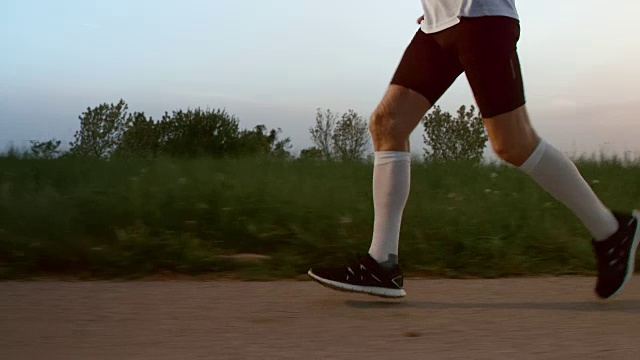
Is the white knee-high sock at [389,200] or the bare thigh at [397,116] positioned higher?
the bare thigh at [397,116]

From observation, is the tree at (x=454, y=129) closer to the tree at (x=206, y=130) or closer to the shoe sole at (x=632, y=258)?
the tree at (x=206, y=130)

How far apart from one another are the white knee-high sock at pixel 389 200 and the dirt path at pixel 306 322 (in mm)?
255

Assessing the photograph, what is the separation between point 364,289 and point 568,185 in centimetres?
106

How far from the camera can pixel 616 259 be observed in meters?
3.38

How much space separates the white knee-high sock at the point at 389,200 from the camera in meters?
3.48

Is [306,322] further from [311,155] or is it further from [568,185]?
[311,155]

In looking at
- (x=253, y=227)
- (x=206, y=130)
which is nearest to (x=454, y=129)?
(x=206, y=130)

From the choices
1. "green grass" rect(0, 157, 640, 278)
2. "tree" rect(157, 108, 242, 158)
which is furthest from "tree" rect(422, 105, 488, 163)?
"green grass" rect(0, 157, 640, 278)

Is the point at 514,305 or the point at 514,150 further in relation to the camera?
the point at 514,305

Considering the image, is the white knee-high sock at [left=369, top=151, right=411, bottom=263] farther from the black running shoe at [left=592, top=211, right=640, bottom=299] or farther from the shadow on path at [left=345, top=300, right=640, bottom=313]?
the black running shoe at [left=592, top=211, right=640, bottom=299]

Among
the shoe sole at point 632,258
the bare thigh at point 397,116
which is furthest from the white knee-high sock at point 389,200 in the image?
the shoe sole at point 632,258

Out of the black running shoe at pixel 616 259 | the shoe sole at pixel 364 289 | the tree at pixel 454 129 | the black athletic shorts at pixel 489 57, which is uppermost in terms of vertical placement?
the tree at pixel 454 129

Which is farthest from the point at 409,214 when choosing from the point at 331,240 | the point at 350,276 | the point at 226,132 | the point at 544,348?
the point at 226,132

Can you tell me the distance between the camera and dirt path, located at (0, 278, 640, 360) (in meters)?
2.67
